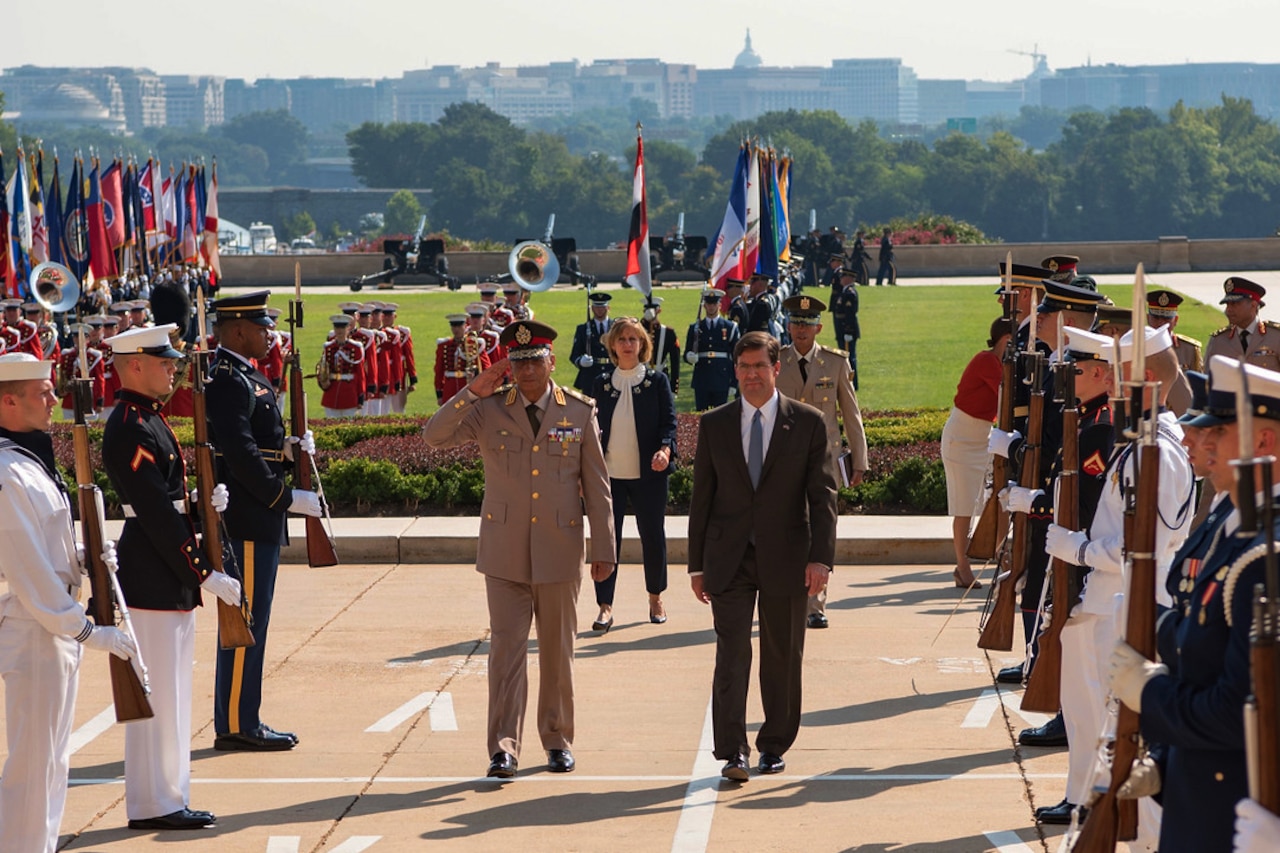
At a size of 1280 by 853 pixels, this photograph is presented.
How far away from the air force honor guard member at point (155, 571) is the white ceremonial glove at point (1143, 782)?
12.2 feet

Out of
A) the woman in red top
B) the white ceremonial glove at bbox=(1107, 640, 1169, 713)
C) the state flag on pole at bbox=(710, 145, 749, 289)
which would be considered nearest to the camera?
the white ceremonial glove at bbox=(1107, 640, 1169, 713)

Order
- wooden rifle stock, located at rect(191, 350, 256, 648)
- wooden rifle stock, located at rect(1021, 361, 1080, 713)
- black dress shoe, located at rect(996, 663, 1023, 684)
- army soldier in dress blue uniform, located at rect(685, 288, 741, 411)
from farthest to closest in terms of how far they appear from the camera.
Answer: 1. army soldier in dress blue uniform, located at rect(685, 288, 741, 411)
2. black dress shoe, located at rect(996, 663, 1023, 684)
3. wooden rifle stock, located at rect(191, 350, 256, 648)
4. wooden rifle stock, located at rect(1021, 361, 1080, 713)

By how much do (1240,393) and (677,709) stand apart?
500cm

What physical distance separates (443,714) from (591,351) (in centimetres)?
1134

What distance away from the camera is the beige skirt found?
36.6ft

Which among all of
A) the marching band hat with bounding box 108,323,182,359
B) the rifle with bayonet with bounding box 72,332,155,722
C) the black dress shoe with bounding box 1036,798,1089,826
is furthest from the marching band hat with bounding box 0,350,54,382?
the black dress shoe with bounding box 1036,798,1089,826

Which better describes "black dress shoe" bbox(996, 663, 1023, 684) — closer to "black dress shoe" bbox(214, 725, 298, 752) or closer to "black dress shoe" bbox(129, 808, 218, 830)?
"black dress shoe" bbox(214, 725, 298, 752)

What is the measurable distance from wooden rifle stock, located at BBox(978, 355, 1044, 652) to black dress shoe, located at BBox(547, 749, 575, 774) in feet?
5.90

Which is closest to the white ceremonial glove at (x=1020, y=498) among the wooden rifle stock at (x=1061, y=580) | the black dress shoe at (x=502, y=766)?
the wooden rifle stock at (x=1061, y=580)

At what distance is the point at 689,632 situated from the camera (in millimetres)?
10531

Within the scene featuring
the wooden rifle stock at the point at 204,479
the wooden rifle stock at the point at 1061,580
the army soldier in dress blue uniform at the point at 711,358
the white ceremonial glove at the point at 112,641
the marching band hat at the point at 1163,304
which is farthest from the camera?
the army soldier in dress blue uniform at the point at 711,358

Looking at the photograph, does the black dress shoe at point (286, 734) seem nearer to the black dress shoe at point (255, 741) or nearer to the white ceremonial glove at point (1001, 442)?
the black dress shoe at point (255, 741)

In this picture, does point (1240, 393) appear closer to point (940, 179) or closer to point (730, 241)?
point (730, 241)

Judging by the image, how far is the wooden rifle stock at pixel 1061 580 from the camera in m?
6.80
